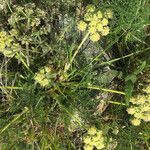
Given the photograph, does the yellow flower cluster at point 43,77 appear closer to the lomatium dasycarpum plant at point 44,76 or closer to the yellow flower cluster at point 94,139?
the lomatium dasycarpum plant at point 44,76

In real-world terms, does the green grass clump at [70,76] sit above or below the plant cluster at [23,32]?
below

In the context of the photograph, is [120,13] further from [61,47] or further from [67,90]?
[67,90]

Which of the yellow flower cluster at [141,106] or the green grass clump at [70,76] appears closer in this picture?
the yellow flower cluster at [141,106]

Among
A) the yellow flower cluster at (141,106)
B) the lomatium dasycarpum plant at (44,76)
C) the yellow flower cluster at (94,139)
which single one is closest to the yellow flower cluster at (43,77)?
the lomatium dasycarpum plant at (44,76)

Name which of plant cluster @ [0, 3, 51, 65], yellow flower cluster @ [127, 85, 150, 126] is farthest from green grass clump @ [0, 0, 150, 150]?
yellow flower cluster @ [127, 85, 150, 126]

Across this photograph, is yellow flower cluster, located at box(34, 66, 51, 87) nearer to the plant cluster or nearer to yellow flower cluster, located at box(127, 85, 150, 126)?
the plant cluster

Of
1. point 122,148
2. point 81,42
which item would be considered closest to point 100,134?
point 122,148
